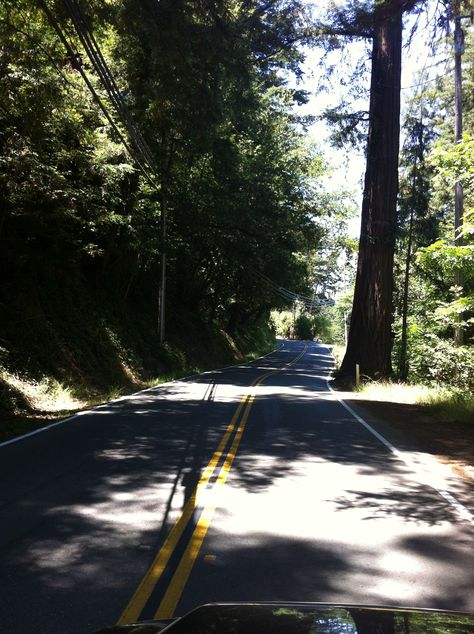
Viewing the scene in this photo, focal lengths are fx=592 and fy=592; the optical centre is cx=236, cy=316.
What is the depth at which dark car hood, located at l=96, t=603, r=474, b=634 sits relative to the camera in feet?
7.77

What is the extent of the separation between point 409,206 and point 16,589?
78.9 ft

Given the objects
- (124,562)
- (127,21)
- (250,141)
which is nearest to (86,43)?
(127,21)

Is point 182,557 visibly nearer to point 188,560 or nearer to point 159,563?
point 188,560

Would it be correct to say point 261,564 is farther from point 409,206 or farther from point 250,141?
point 250,141

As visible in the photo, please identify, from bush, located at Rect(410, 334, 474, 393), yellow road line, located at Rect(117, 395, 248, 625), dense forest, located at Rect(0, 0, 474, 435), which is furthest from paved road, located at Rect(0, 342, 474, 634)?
bush, located at Rect(410, 334, 474, 393)

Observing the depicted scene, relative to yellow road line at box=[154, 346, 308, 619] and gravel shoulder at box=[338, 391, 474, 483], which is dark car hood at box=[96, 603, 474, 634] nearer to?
yellow road line at box=[154, 346, 308, 619]

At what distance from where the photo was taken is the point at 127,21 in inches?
439

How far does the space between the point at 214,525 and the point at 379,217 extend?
1892 cm

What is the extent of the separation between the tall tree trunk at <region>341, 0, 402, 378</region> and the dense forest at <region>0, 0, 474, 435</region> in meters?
0.08

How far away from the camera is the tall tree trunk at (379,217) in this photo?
22375mm

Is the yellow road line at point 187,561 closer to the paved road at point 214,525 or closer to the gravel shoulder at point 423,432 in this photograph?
the paved road at point 214,525

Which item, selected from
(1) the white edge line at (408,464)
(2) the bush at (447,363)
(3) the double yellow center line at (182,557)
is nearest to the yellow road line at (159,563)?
(3) the double yellow center line at (182,557)

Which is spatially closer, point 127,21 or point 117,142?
point 127,21

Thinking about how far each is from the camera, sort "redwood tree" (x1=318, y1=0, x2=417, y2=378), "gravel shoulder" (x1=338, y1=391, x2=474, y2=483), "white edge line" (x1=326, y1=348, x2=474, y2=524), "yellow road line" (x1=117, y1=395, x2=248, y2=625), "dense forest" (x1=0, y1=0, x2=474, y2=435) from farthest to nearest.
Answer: "redwood tree" (x1=318, y1=0, x2=417, y2=378) → "dense forest" (x1=0, y1=0, x2=474, y2=435) → "gravel shoulder" (x1=338, y1=391, x2=474, y2=483) → "white edge line" (x1=326, y1=348, x2=474, y2=524) → "yellow road line" (x1=117, y1=395, x2=248, y2=625)
